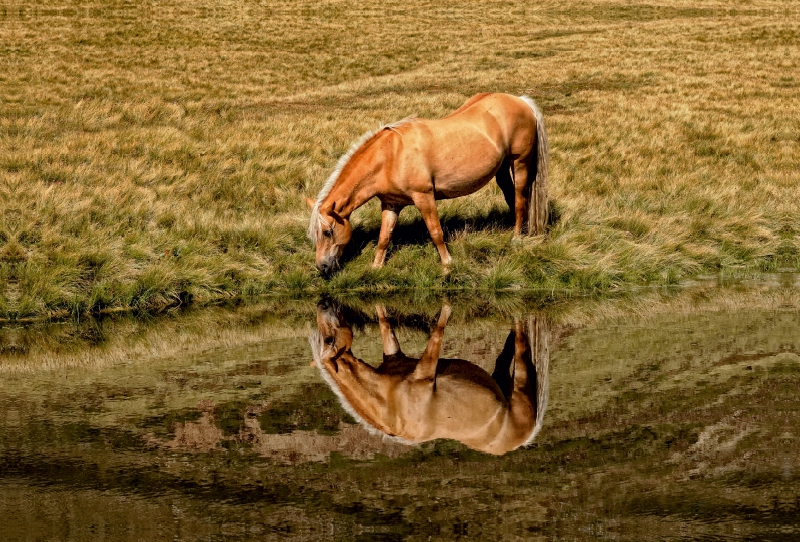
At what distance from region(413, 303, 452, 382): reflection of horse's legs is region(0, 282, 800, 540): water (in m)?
0.04

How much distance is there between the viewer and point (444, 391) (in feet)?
23.5

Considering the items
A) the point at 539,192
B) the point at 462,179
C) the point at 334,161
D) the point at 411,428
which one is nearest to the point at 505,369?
the point at 411,428

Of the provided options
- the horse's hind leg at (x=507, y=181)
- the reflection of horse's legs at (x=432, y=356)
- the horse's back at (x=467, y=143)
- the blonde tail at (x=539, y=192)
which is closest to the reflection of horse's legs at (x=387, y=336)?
the reflection of horse's legs at (x=432, y=356)

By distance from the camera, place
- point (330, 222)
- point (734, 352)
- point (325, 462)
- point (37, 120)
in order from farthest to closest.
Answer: point (37, 120) → point (330, 222) → point (734, 352) → point (325, 462)

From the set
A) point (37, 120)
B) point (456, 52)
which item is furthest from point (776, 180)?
point (456, 52)

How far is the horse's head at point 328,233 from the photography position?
11.3 m

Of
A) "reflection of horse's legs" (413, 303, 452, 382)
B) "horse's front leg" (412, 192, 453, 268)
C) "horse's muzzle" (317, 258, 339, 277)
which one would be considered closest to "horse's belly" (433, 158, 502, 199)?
"horse's front leg" (412, 192, 453, 268)

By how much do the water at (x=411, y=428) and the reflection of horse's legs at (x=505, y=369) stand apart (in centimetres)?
3

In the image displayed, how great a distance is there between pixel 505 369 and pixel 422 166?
4127mm

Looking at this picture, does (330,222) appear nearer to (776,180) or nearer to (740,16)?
(776,180)

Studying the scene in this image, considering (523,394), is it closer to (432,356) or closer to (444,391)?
(444,391)

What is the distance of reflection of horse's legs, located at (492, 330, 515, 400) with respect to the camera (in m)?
7.26

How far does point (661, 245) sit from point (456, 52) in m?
30.3

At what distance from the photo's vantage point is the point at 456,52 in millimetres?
41531
